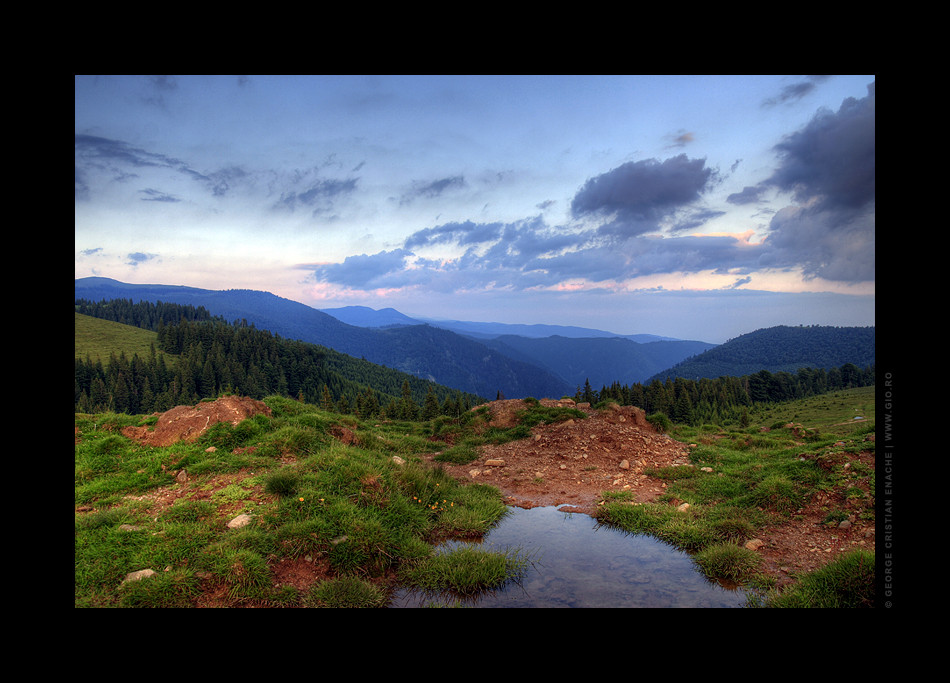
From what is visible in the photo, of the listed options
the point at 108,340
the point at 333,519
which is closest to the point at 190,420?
the point at 333,519

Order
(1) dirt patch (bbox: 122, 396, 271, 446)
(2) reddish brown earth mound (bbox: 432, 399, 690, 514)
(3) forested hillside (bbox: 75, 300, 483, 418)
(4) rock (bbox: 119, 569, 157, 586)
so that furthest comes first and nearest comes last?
1. (3) forested hillside (bbox: 75, 300, 483, 418)
2. (1) dirt patch (bbox: 122, 396, 271, 446)
3. (2) reddish brown earth mound (bbox: 432, 399, 690, 514)
4. (4) rock (bbox: 119, 569, 157, 586)

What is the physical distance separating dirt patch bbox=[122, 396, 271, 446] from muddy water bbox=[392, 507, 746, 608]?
6.15 meters

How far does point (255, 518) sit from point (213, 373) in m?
111

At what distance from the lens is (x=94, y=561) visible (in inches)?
156

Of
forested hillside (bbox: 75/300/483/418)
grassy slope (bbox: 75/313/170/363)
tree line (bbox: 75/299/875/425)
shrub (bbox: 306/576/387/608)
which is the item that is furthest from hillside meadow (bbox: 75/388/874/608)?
grassy slope (bbox: 75/313/170/363)

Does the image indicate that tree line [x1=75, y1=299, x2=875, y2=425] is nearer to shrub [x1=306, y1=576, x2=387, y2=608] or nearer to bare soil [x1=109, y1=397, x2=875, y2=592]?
bare soil [x1=109, y1=397, x2=875, y2=592]

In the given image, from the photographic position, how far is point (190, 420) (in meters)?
7.88

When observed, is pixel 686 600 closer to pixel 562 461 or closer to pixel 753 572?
pixel 753 572

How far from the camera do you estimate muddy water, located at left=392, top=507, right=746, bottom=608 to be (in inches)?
147

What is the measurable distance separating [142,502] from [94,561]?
1.79 m

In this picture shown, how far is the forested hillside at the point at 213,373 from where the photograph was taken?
75.9 metres

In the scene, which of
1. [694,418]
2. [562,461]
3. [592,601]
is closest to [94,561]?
[592,601]

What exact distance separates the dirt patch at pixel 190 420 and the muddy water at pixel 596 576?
6.15 m

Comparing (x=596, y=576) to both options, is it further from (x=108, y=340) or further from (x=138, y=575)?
(x=108, y=340)
